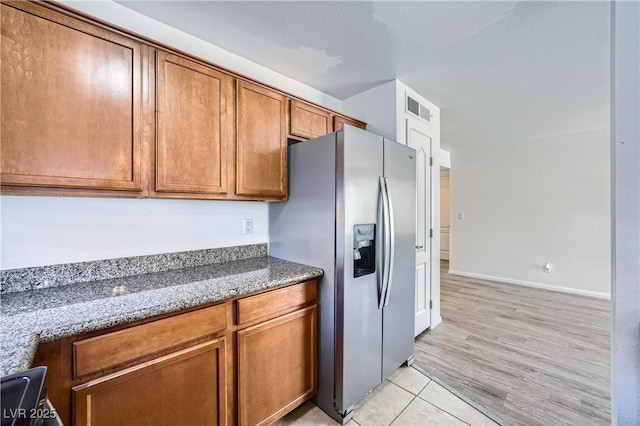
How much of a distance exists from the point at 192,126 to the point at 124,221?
0.71 meters

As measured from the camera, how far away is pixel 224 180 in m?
1.72

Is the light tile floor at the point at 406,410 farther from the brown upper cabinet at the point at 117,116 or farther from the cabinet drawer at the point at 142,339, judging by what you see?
the brown upper cabinet at the point at 117,116

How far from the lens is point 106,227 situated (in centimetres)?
155

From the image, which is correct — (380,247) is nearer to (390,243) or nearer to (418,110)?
(390,243)

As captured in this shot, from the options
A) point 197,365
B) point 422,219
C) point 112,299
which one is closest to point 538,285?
point 422,219

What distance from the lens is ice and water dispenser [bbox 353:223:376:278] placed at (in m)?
1.71

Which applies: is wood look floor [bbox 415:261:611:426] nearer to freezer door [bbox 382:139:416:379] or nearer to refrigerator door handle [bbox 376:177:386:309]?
freezer door [bbox 382:139:416:379]

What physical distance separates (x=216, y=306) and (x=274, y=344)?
0.46 meters

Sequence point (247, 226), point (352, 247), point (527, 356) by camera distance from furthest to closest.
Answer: point (527, 356) → point (247, 226) → point (352, 247)

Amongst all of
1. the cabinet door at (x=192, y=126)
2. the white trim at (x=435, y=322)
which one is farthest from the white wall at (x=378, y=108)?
the white trim at (x=435, y=322)

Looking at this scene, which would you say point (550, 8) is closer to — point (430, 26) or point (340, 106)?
point (430, 26)

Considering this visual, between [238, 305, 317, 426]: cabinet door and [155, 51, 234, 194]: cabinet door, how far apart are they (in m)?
0.91

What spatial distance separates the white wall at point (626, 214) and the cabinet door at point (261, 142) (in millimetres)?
1702

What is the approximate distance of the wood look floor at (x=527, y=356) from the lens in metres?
1.80
